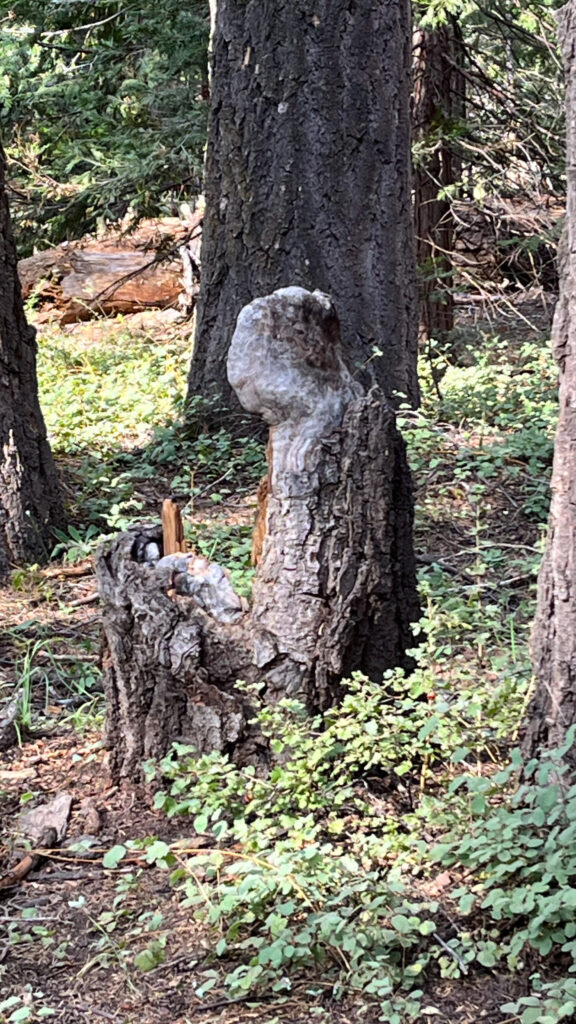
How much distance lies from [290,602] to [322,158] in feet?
12.5

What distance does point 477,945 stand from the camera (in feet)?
8.75

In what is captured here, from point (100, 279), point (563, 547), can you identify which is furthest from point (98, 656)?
point (100, 279)

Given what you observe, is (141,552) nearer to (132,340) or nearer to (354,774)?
(354,774)

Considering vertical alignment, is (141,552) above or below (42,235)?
below

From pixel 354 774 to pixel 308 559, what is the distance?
69 cm

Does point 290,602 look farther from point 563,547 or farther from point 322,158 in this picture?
point 322,158

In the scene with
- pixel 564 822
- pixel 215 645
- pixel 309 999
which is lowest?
pixel 309 999

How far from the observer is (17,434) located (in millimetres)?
5395

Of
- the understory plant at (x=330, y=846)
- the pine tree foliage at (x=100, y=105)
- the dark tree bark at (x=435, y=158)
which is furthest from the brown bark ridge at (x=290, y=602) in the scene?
the pine tree foliage at (x=100, y=105)

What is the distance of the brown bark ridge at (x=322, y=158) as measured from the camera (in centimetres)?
644

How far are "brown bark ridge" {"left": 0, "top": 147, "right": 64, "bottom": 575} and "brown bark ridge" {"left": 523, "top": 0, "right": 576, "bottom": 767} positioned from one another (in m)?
3.17

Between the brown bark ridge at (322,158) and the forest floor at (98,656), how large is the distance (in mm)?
798

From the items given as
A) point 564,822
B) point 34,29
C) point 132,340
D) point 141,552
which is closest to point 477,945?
point 564,822

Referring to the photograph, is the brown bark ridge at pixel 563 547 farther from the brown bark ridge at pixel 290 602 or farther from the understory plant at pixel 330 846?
the brown bark ridge at pixel 290 602
